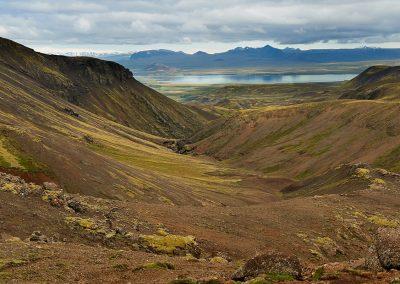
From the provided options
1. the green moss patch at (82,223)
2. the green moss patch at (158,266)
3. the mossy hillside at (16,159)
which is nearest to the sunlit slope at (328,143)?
the mossy hillside at (16,159)

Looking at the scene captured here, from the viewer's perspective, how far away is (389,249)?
3061 centimetres

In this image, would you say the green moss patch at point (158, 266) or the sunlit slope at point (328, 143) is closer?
the green moss patch at point (158, 266)

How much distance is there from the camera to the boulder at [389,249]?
1188 inches

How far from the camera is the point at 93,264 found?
34.5 m

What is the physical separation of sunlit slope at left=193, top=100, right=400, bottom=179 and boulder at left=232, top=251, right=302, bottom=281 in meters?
102

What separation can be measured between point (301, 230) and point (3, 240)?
4140cm

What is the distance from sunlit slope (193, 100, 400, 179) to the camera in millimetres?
142500

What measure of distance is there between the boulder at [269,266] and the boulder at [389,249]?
224 inches

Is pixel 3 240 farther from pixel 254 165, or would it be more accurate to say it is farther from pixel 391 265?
pixel 254 165

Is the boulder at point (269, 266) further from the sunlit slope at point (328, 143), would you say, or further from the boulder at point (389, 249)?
the sunlit slope at point (328, 143)

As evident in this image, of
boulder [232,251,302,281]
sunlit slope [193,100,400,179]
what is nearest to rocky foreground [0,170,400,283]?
boulder [232,251,302,281]

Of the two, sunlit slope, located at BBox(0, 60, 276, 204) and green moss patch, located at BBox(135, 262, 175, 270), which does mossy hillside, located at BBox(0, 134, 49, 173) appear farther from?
green moss patch, located at BBox(135, 262, 175, 270)

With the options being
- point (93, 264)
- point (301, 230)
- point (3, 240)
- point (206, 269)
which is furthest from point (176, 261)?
point (301, 230)

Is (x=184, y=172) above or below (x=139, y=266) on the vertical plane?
below
